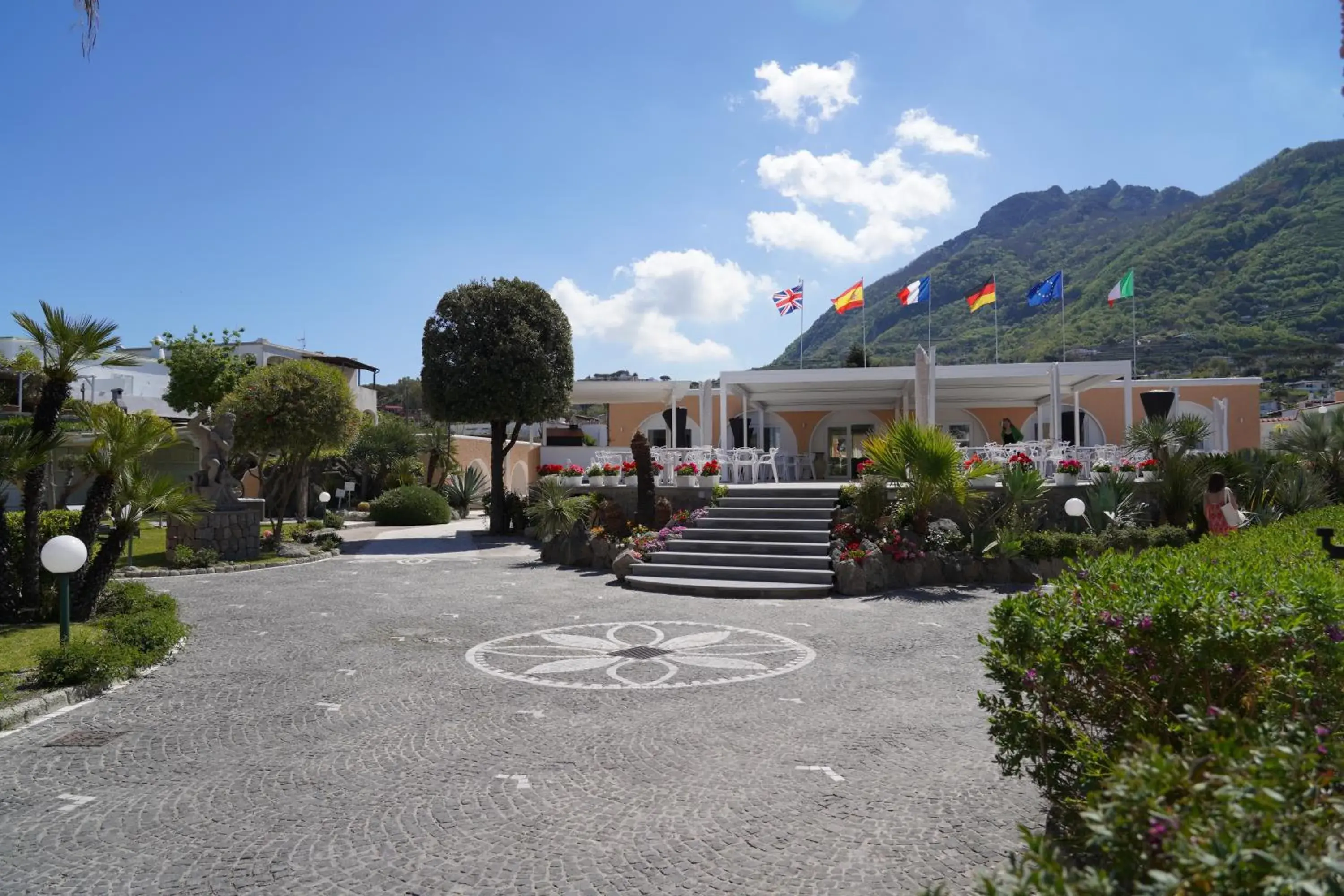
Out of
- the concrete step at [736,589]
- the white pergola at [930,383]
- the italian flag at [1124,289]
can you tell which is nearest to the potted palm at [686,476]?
the concrete step at [736,589]

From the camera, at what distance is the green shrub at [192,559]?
1466 cm

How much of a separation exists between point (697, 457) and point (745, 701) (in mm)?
11369

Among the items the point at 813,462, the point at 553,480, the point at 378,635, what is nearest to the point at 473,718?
the point at 378,635

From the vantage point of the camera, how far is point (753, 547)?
525 inches

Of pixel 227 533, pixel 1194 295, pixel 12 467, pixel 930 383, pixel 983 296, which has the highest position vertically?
pixel 1194 295

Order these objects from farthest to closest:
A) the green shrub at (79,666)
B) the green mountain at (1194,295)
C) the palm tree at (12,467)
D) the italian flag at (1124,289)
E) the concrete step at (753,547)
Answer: the green mountain at (1194,295), the italian flag at (1124,289), the concrete step at (753,547), the palm tree at (12,467), the green shrub at (79,666)

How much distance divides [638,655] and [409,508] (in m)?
19.7

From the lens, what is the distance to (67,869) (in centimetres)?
357

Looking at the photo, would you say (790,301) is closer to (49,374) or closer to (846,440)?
(846,440)

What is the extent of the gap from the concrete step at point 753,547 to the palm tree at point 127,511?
23.6 feet

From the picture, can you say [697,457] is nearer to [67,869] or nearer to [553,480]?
[553,480]

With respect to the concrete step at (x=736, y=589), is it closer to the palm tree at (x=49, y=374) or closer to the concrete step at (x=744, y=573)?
the concrete step at (x=744, y=573)

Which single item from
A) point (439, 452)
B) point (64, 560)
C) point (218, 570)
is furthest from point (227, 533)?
point (439, 452)

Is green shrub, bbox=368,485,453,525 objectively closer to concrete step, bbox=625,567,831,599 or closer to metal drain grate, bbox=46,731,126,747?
concrete step, bbox=625,567,831,599
